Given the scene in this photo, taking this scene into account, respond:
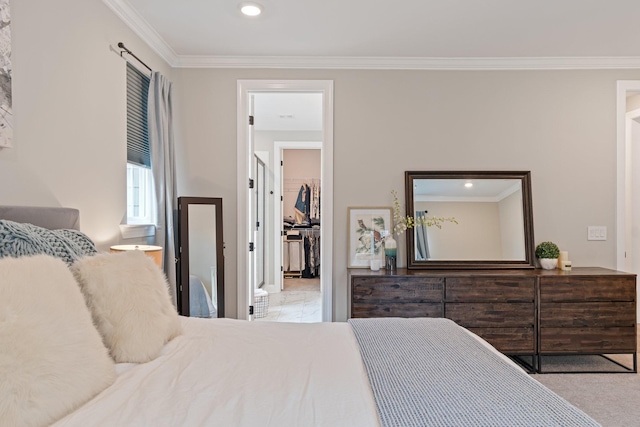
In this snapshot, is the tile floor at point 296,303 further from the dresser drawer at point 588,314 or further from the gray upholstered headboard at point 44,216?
the gray upholstered headboard at point 44,216

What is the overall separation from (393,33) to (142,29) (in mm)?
1790

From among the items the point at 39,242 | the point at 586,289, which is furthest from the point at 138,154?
the point at 586,289

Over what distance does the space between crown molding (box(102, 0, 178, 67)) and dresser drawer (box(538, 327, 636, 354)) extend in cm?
364

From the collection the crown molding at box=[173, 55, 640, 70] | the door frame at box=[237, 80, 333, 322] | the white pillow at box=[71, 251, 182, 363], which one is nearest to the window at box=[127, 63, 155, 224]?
the crown molding at box=[173, 55, 640, 70]

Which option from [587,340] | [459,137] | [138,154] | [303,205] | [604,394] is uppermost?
[459,137]

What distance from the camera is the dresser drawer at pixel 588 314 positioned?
296 centimetres

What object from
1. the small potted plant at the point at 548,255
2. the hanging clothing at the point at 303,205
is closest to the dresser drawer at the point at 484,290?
the small potted plant at the point at 548,255

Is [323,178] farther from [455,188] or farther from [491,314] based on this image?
[491,314]

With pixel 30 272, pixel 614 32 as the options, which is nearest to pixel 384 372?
pixel 30 272

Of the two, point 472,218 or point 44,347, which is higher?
point 472,218

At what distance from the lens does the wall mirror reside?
11.0 ft

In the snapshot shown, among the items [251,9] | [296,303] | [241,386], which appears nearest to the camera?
[241,386]

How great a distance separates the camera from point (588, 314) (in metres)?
2.97

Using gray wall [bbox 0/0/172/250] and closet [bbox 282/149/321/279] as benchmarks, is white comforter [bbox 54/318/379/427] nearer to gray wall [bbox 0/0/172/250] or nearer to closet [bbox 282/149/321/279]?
gray wall [bbox 0/0/172/250]
